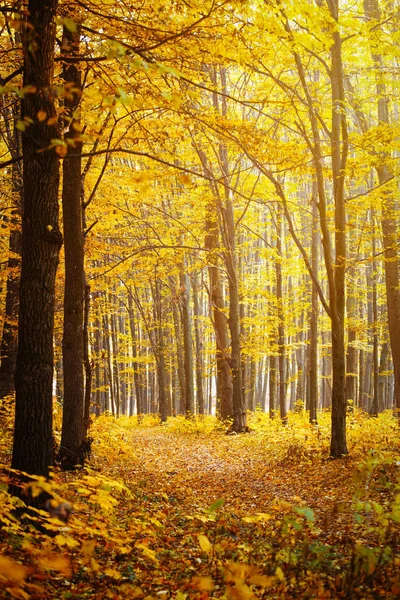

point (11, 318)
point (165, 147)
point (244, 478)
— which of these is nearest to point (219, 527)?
point (244, 478)

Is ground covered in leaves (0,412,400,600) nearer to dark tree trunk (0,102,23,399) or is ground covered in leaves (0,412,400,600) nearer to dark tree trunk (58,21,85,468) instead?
dark tree trunk (58,21,85,468)

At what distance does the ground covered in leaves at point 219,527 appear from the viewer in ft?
11.3

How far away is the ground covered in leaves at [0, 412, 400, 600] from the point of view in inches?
136

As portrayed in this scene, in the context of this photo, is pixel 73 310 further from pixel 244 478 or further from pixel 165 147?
pixel 244 478

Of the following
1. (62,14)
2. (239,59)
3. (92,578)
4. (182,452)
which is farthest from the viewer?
(182,452)

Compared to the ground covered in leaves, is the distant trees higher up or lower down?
higher up

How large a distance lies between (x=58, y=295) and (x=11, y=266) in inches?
119

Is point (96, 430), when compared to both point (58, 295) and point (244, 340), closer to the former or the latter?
point (58, 295)

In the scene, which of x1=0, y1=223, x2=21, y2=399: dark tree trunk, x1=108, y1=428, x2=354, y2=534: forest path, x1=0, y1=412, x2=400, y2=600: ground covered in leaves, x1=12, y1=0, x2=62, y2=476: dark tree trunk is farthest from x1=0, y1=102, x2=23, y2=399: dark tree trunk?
x1=12, y1=0, x2=62, y2=476: dark tree trunk

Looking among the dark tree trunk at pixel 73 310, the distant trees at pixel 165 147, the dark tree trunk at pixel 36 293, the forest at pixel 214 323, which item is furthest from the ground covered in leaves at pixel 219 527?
the distant trees at pixel 165 147

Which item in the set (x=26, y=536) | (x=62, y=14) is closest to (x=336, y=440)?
(x=26, y=536)

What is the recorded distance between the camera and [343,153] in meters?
9.74

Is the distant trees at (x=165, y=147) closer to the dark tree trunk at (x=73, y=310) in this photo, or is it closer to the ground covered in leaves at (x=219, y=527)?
the dark tree trunk at (x=73, y=310)

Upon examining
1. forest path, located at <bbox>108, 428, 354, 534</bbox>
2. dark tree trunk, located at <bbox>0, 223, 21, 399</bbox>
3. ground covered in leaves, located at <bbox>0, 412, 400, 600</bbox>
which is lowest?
forest path, located at <bbox>108, 428, 354, 534</bbox>
